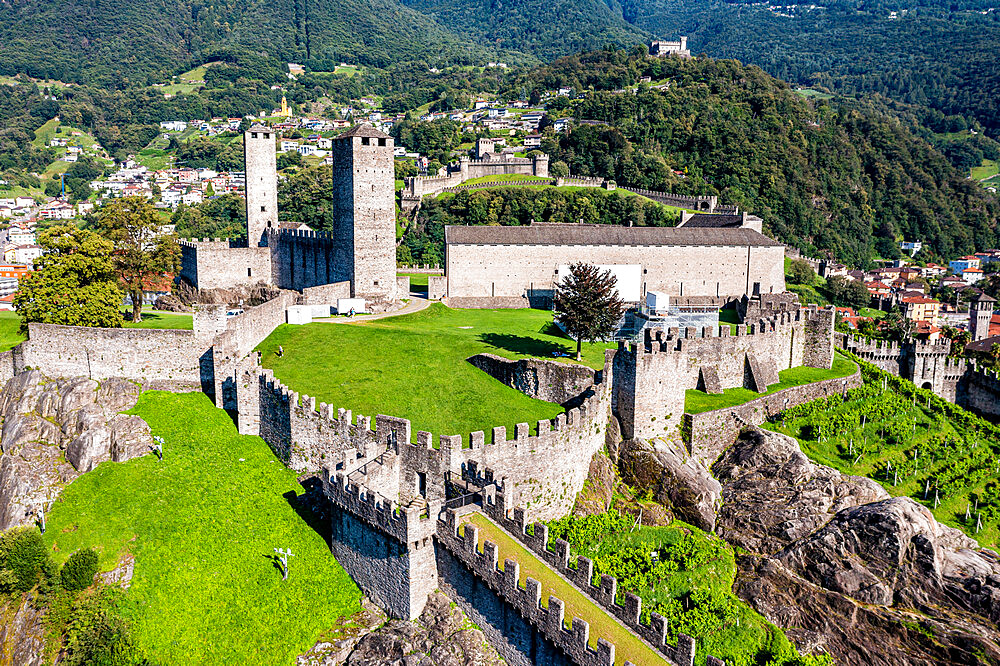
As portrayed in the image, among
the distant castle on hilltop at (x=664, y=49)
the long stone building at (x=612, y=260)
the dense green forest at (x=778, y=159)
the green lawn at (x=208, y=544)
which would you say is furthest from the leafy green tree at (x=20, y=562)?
the distant castle on hilltop at (x=664, y=49)

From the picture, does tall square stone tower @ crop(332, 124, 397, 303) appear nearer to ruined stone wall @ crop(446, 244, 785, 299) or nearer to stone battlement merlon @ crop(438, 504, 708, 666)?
ruined stone wall @ crop(446, 244, 785, 299)

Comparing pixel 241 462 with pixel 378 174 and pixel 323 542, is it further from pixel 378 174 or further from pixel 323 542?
pixel 378 174

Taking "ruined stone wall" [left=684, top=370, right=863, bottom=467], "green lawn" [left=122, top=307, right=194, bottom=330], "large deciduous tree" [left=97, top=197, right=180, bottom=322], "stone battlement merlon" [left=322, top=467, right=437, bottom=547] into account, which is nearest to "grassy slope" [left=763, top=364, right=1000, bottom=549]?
"ruined stone wall" [left=684, top=370, right=863, bottom=467]

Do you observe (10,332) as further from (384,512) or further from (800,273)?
(800,273)

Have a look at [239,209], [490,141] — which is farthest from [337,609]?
[490,141]

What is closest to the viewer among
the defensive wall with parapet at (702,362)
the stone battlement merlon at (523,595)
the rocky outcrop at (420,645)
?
the stone battlement merlon at (523,595)

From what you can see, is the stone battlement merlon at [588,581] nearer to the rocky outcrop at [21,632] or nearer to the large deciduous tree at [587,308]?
the rocky outcrop at [21,632]
